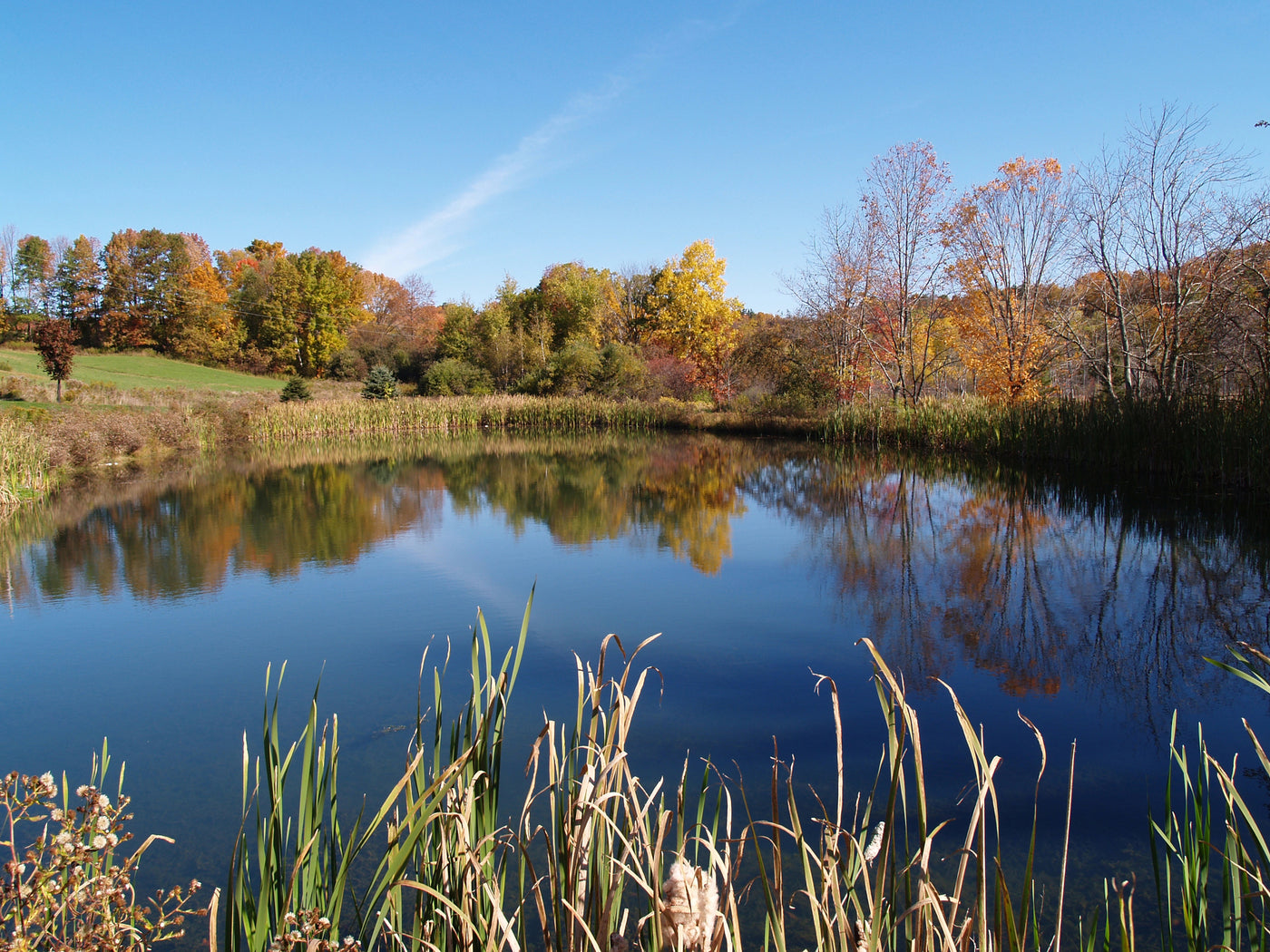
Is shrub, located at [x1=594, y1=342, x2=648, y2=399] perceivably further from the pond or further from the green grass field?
the pond

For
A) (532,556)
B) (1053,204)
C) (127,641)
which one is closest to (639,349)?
(1053,204)

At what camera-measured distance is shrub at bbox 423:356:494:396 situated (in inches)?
1174

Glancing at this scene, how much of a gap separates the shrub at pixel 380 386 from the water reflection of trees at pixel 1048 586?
21.9 meters

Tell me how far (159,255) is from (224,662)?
41.1m

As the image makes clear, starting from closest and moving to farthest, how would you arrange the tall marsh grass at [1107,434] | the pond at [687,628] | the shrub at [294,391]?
the pond at [687,628], the tall marsh grass at [1107,434], the shrub at [294,391]

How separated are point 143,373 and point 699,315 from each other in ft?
71.7

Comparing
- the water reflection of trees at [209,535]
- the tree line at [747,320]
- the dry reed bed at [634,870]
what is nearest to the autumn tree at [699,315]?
the tree line at [747,320]

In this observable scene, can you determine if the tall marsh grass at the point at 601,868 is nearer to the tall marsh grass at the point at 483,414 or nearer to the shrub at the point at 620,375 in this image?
the tall marsh grass at the point at 483,414

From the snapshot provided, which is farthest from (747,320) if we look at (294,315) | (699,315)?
(294,315)

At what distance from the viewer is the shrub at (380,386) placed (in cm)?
2822

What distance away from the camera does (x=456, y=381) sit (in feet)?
98.8

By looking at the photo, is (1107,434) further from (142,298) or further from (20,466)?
(142,298)

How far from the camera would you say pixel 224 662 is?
4.28 m

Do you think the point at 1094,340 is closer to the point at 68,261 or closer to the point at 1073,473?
the point at 1073,473
